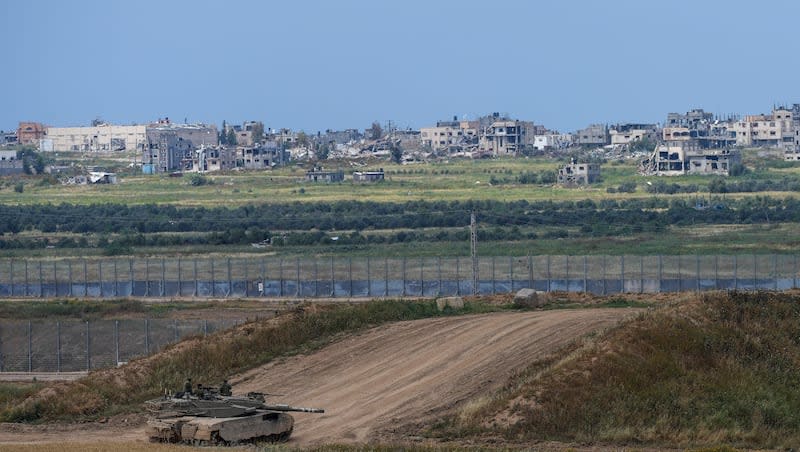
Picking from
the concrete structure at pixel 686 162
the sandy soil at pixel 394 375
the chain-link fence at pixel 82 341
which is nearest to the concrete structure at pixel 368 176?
the concrete structure at pixel 686 162

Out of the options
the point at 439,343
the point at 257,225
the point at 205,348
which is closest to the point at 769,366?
the point at 439,343

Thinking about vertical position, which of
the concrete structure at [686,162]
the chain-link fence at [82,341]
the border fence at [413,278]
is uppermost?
the concrete structure at [686,162]

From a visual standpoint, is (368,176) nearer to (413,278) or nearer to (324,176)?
(324,176)

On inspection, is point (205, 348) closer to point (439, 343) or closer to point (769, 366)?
point (439, 343)

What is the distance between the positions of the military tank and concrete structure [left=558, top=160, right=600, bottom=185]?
134 meters

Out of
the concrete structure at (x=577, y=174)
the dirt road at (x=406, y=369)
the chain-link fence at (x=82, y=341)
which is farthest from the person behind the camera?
the concrete structure at (x=577, y=174)

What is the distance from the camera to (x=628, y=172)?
18462 centimetres

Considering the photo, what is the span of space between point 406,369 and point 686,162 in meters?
146

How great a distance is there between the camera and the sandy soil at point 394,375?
33594 mm

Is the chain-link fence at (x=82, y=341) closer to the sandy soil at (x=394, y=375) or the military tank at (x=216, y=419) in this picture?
the sandy soil at (x=394, y=375)

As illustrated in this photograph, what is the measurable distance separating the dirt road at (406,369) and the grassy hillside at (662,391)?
4.34 feet

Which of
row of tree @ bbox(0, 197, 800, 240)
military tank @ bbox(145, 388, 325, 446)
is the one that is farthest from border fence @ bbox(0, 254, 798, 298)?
row of tree @ bbox(0, 197, 800, 240)

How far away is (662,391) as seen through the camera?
1359 inches

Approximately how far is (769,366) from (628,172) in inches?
5856
